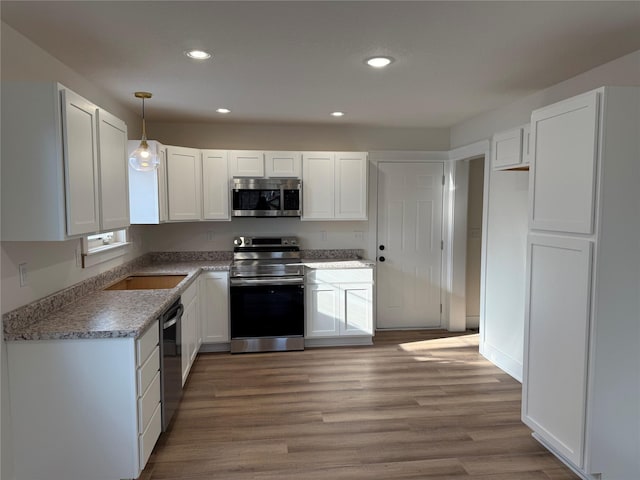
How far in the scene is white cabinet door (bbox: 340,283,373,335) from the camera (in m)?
4.39

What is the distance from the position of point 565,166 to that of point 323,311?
2.75 metres

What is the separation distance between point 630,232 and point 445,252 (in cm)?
295

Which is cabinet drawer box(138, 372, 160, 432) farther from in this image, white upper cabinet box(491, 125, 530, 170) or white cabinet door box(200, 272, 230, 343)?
white upper cabinet box(491, 125, 530, 170)

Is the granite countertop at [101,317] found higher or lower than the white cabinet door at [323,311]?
higher

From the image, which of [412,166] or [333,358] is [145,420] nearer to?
[333,358]

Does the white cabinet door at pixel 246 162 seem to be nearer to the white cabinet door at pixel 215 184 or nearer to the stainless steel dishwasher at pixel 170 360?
the white cabinet door at pixel 215 184

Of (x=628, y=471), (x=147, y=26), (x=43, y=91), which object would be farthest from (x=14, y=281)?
(x=628, y=471)

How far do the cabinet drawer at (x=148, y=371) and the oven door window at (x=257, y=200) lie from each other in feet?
7.18

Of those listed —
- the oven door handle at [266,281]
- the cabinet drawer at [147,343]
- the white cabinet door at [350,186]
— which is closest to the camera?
the cabinet drawer at [147,343]

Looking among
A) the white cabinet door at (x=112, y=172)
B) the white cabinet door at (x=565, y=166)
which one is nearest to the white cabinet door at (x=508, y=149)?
the white cabinet door at (x=565, y=166)

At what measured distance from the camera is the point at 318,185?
4.57 meters

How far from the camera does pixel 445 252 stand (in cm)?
500

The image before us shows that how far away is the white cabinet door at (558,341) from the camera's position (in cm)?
216

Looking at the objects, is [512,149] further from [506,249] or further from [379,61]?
[379,61]
